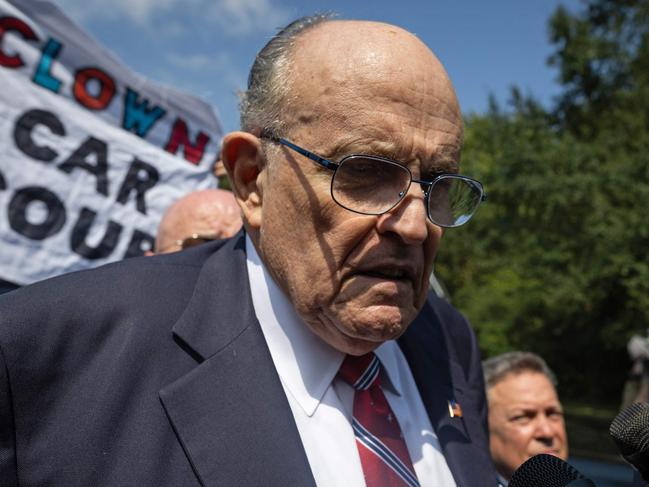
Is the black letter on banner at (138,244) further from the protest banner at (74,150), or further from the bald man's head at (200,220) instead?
the bald man's head at (200,220)

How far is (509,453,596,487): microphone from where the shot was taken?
49.7 inches

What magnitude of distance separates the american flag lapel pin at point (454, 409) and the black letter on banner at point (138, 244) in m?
2.46

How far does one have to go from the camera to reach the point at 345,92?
1.65m

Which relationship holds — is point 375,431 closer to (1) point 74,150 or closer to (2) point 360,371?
(2) point 360,371

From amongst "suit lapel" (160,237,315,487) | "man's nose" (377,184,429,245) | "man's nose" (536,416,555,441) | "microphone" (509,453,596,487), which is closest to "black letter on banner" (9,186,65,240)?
"suit lapel" (160,237,315,487)

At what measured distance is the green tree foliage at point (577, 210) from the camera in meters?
17.8

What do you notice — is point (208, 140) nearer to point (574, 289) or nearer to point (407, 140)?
point (407, 140)

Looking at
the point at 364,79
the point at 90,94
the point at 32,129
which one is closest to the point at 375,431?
the point at 364,79

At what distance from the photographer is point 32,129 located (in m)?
3.64

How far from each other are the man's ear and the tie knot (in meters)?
0.42

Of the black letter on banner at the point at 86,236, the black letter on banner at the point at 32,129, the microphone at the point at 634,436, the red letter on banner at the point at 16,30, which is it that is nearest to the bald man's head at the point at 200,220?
the black letter on banner at the point at 86,236

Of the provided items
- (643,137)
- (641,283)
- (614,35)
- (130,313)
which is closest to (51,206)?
(130,313)

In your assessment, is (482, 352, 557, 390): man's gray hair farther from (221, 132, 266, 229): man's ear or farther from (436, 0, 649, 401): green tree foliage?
(436, 0, 649, 401): green tree foliage

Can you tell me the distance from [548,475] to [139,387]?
2.78 feet
